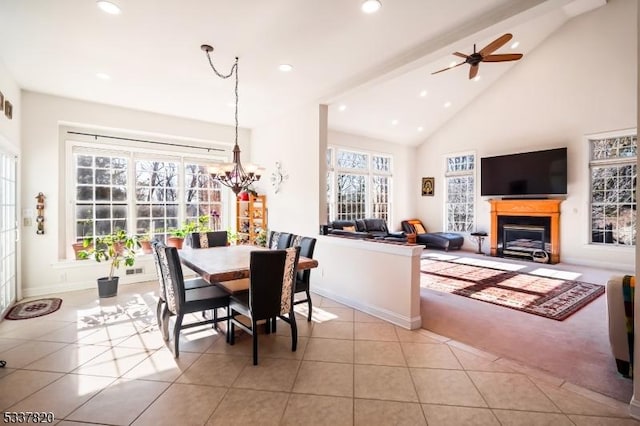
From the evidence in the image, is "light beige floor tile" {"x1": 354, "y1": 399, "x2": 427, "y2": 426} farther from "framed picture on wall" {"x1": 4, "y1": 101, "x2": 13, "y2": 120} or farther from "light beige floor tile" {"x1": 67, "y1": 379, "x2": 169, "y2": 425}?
"framed picture on wall" {"x1": 4, "y1": 101, "x2": 13, "y2": 120}

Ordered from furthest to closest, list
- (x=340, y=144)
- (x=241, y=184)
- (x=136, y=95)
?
(x=340, y=144), (x=136, y=95), (x=241, y=184)

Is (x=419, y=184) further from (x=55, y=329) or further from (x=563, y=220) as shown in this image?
(x=55, y=329)

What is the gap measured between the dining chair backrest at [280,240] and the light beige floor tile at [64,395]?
2109 mm

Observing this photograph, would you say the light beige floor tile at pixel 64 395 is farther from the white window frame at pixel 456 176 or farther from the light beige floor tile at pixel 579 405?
the white window frame at pixel 456 176

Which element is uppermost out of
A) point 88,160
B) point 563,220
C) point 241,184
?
point 88,160

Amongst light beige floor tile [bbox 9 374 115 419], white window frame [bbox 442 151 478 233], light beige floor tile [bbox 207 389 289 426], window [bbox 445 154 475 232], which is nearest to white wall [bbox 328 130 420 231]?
white window frame [bbox 442 151 478 233]

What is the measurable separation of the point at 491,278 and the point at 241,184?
4522 millimetres

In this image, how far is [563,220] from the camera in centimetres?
691

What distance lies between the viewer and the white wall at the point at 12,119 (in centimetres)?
348

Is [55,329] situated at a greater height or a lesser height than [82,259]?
lesser

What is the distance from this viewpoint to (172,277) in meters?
2.79

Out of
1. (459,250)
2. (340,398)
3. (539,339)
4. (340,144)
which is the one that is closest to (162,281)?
(340,398)

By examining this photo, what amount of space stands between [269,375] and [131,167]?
4.56 meters

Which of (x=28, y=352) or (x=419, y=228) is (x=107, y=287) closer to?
(x=28, y=352)
